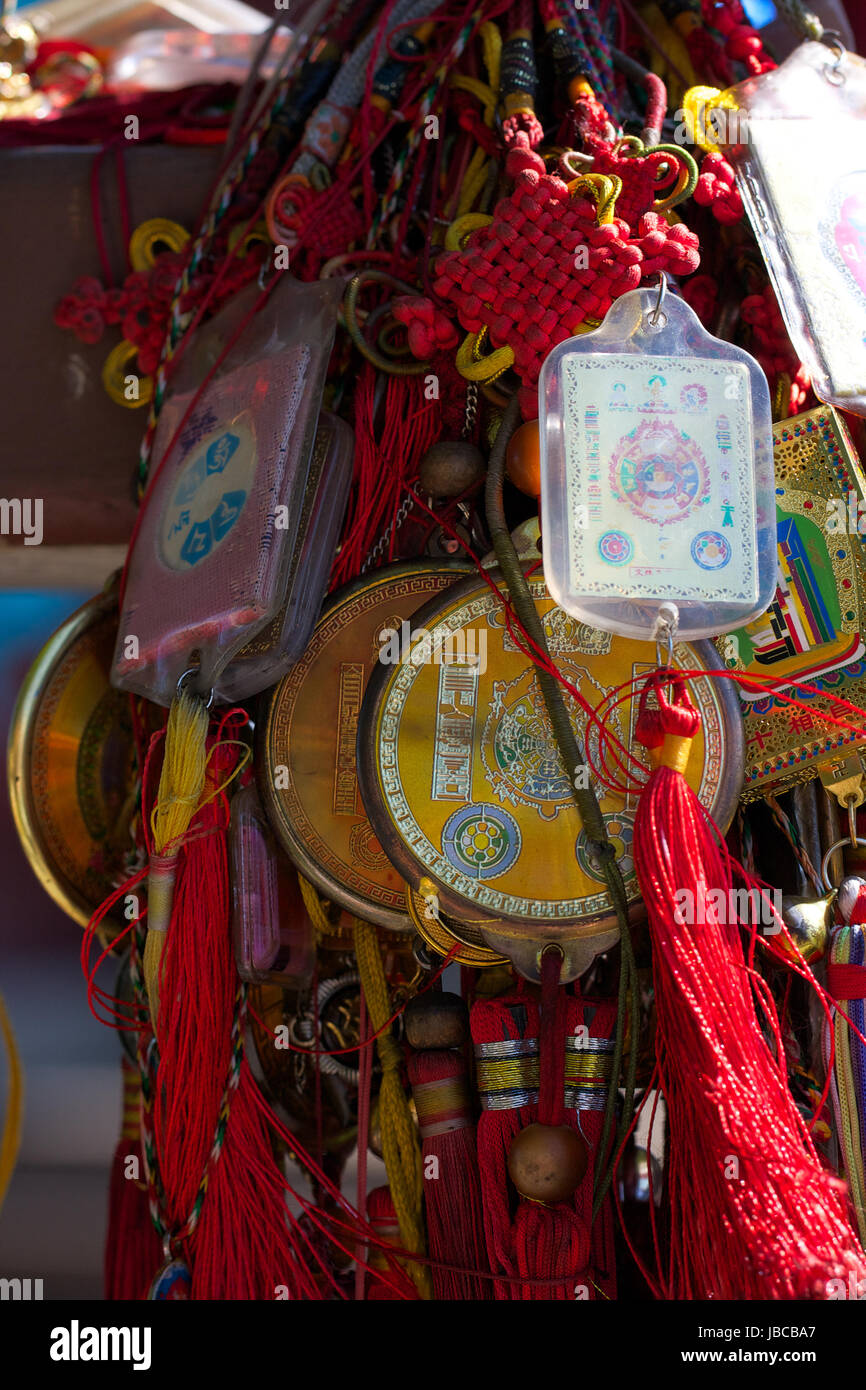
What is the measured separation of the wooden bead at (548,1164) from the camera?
93cm

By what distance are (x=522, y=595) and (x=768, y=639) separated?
0.22 meters

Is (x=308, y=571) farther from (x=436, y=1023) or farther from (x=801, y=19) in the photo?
(x=801, y=19)

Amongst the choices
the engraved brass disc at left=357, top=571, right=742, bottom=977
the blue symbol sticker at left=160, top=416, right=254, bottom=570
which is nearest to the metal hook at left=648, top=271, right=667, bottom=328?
the engraved brass disc at left=357, top=571, right=742, bottom=977

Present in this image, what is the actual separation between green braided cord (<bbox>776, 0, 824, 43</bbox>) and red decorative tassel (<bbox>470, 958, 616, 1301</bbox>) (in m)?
0.95

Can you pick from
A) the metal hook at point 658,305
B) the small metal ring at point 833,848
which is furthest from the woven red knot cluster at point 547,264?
the small metal ring at point 833,848

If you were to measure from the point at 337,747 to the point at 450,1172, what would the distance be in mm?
363

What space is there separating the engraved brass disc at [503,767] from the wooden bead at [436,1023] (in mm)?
105

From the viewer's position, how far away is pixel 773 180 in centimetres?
112

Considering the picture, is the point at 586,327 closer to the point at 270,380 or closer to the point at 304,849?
the point at 270,380

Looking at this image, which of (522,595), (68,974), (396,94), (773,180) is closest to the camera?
(522,595)

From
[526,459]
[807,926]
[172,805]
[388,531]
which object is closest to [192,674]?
[172,805]

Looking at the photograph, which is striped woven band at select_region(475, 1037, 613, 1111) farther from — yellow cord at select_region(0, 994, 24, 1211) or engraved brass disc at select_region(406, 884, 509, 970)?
yellow cord at select_region(0, 994, 24, 1211)

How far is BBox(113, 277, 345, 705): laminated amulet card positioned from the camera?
3.40 ft

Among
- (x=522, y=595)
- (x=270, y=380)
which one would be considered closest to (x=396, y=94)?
(x=270, y=380)
